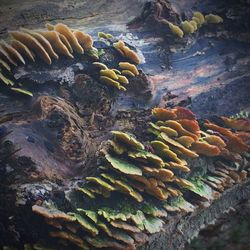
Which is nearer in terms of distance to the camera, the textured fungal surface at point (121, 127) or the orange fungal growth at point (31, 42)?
the textured fungal surface at point (121, 127)

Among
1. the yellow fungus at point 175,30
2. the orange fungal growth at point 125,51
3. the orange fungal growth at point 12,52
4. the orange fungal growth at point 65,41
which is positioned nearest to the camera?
the orange fungal growth at point 12,52

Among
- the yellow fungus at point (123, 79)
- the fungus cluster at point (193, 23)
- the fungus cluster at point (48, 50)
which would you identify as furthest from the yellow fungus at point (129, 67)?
the fungus cluster at point (193, 23)

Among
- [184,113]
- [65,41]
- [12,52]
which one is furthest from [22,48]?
[184,113]

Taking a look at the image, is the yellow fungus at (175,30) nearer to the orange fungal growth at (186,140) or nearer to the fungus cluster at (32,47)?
the fungus cluster at (32,47)

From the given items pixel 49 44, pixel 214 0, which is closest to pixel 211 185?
pixel 49 44

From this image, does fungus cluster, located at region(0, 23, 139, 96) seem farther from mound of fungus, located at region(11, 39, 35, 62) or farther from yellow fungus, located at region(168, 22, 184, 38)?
yellow fungus, located at region(168, 22, 184, 38)
